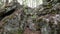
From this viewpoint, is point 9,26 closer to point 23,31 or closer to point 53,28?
point 23,31

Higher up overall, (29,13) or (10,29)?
(29,13)

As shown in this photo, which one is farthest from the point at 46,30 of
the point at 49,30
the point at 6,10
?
the point at 6,10

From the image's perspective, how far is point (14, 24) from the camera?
6.58 m

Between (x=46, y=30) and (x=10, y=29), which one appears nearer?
(x=46, y=30)

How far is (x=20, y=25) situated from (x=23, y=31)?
0.35 meters

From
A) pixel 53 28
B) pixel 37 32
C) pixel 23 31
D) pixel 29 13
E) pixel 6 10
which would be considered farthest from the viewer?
pixel 6 10

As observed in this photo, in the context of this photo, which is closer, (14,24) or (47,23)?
(47,23)

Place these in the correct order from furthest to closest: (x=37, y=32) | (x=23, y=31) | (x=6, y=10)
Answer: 1. (x=6, y=10)
2. (x=23, y=31)
3. (x=37, y=32)

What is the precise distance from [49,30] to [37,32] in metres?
0.63

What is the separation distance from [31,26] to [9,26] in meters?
1.09

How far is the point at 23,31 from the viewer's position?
20.9ft

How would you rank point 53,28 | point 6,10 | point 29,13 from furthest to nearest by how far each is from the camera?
point 6,10 < point 29,13 < point 53,28

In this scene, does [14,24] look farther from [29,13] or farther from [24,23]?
[29,13]

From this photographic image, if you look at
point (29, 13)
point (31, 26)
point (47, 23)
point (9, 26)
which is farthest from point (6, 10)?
point (47, 23)
